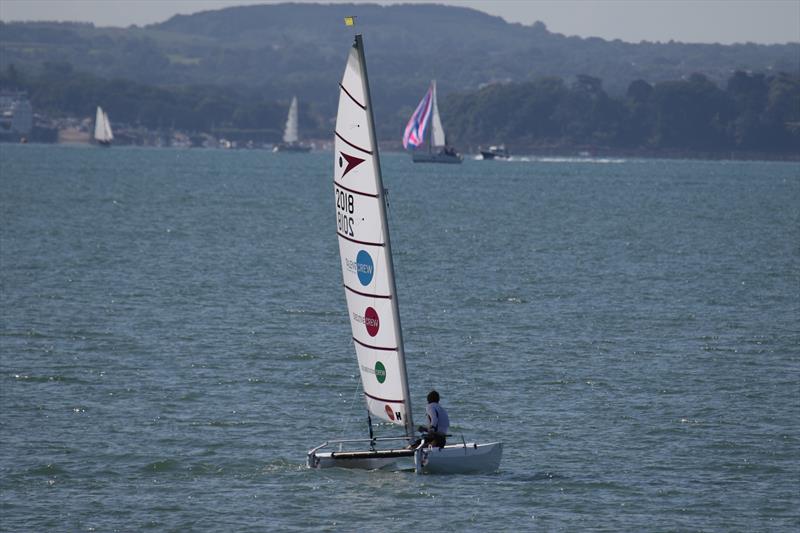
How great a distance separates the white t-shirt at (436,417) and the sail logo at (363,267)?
266 centimetres

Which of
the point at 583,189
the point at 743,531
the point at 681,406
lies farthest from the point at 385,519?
the point at 583,189

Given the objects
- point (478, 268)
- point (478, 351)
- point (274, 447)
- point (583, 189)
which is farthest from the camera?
point (583, 189)

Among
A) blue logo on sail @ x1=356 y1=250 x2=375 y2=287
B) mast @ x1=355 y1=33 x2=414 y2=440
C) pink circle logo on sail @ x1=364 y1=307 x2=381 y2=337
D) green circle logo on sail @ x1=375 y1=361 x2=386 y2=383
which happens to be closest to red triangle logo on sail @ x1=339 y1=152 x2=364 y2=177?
mast @ x1=355 y1=33 x2=414 y2=440

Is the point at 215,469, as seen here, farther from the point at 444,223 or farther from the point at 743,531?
the point at 444,223

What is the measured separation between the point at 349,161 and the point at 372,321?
123 inches

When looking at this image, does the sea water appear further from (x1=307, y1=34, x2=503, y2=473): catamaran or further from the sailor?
the sailor

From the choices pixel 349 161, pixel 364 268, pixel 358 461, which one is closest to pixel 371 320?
pixel 364 268

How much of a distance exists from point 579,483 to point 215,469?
7204 mm

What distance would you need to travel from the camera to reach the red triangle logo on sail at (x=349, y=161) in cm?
2695

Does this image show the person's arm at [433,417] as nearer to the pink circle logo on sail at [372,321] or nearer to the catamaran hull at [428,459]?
the catamaran hull at [428,459]

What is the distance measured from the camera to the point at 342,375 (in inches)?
1545

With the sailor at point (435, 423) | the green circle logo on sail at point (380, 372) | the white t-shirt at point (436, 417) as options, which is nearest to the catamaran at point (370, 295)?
the green circle logo on sail at point (380, 372)

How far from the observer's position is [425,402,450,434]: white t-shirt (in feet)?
91.2

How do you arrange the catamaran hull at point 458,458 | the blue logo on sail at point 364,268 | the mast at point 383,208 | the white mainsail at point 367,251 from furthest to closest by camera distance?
the catamaran hull at point 458,458, the blue logo on sail at point 364,268, the white mainsail at point 367,251, the mast at point 383,208
